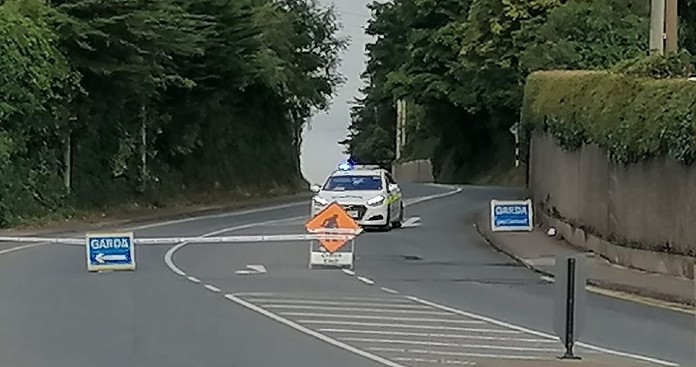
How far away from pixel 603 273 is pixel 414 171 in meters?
78.4

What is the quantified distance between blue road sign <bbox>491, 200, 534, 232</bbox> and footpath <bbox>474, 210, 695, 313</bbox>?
300mm

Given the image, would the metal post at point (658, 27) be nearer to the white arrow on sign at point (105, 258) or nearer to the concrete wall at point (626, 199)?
the concrete wall at point (626, 199)

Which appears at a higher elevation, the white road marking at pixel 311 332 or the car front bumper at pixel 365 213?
the white road marking at pixel 311 332

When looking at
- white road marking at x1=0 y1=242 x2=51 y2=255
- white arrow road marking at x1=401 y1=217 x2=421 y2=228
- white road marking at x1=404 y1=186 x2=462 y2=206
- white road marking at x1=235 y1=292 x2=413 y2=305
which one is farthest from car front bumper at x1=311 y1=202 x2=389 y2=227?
white road marking at x1=235 y1=292 x2=413 y2=305

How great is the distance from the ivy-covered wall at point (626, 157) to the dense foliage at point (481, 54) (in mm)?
1318

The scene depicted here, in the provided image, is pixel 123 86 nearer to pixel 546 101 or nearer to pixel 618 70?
pixel 546 101

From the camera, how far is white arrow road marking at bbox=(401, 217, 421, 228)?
1481 inches

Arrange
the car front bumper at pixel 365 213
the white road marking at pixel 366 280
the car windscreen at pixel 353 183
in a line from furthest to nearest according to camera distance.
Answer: the car windscreen at pixel 353 183
the car front bumper at pixel 365 213
the white road marking at pixel 366 280

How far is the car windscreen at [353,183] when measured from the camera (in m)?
35.6

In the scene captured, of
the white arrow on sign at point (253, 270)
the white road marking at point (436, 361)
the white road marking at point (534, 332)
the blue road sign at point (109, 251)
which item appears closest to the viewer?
the white road marking at point (436, 361)

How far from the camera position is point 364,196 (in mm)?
35031

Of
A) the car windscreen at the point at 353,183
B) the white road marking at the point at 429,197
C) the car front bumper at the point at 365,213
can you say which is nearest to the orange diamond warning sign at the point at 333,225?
the car front bumper at the point at 365,213

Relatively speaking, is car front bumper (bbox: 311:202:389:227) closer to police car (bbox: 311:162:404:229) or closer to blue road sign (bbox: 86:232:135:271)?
police car (bbox: 311:162:404:229)

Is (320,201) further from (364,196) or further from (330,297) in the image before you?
(330,297)
